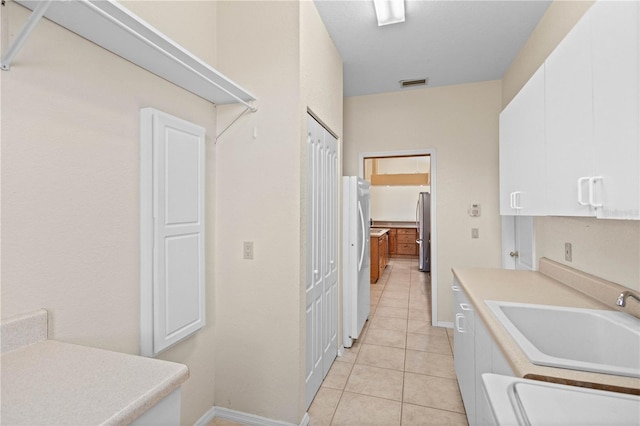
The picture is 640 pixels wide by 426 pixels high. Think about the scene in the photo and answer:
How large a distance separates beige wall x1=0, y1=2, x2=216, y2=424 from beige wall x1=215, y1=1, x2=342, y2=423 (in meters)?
0.45

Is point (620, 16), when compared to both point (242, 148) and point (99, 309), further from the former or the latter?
point (99, 309)

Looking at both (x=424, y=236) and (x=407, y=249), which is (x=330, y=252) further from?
(x=407, y=249)

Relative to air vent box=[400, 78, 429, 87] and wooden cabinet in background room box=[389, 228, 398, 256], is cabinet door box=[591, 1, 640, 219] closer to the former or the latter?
air vent box=[400, 78, 429, 87]

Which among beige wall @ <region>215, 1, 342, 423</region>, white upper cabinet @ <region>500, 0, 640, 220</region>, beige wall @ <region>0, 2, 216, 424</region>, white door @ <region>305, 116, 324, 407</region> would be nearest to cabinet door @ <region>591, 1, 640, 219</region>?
white upper cabinet @ <region>500, 0, 640, 220</region>

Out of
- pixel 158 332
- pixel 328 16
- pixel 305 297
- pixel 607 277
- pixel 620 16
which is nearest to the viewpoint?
pixel 620 16

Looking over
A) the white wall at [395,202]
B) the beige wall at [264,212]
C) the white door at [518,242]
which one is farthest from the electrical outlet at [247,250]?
the white wall at [395,202]

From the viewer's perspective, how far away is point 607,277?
1658 mm

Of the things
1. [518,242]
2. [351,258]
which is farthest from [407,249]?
[351,258]

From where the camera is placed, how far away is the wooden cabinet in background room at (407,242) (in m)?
8.59

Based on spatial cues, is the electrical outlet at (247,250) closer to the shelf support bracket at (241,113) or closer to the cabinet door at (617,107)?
the shelf support bracket at (241,113)

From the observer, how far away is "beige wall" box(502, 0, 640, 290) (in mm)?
1512

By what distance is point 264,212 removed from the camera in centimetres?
198

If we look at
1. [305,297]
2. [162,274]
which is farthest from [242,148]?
[305,297]

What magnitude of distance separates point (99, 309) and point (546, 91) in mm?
2293
